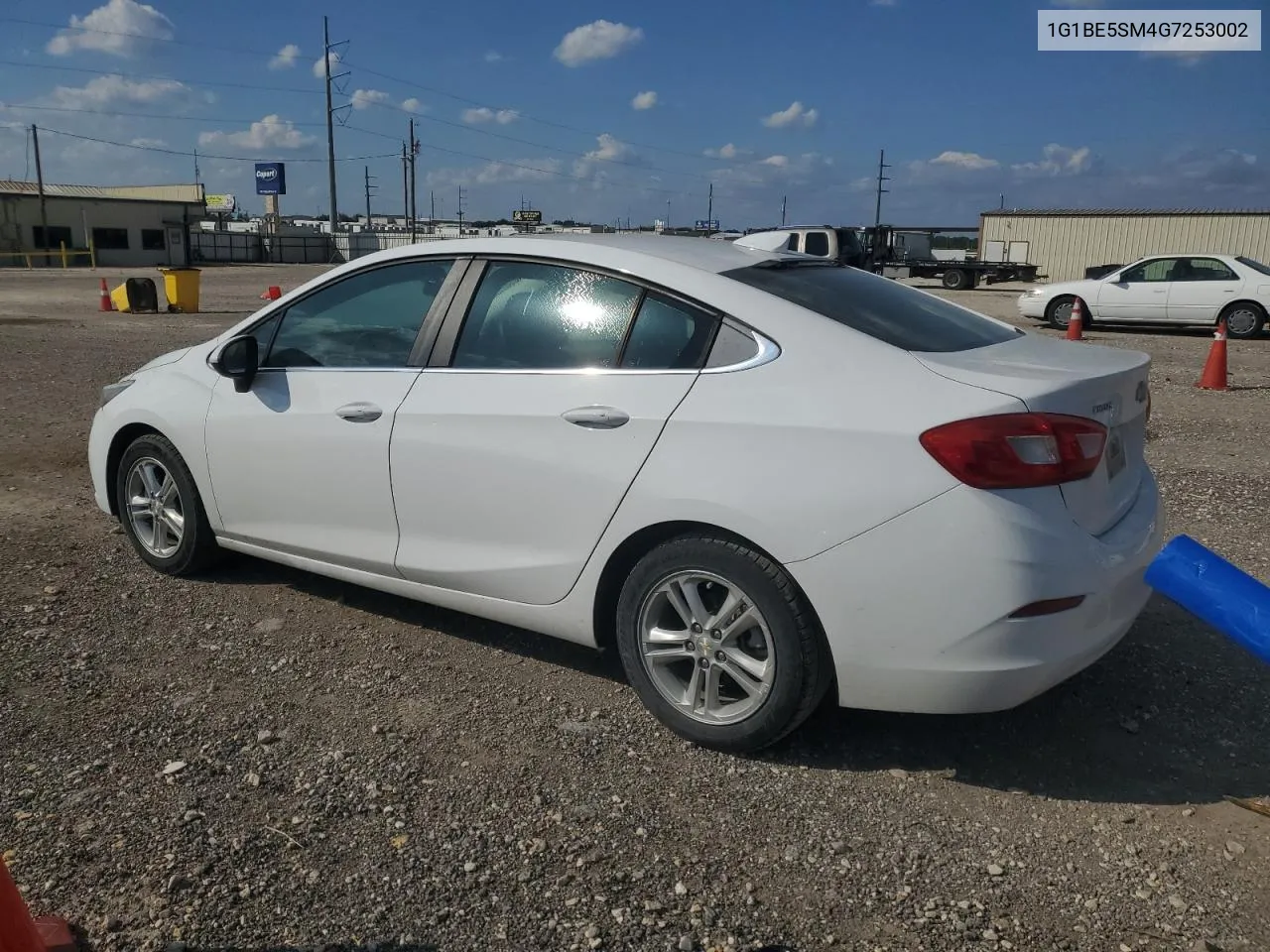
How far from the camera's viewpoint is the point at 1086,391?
2984 millimetres

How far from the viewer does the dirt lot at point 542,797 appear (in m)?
2.53

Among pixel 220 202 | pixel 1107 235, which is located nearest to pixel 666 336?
pixel 1107 235

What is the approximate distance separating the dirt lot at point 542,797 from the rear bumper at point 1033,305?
53.6 feet

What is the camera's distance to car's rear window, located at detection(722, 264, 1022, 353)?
10.8 feet

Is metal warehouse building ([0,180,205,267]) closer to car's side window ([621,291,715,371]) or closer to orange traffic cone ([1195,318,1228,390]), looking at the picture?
orange traffic cone ([1195,318,1228,390])

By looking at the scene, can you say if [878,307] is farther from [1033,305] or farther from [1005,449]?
[1033,305]

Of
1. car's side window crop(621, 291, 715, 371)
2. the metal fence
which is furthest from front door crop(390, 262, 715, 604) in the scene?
the metal fence

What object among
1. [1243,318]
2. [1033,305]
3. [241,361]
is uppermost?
[241,361]

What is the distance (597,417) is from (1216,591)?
71.8 inches

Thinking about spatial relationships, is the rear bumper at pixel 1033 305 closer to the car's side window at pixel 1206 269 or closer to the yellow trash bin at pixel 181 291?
the car's side window at pixel 1206 269

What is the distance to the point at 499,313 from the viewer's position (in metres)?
3.75

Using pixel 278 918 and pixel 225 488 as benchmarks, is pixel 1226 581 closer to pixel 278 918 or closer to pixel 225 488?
pixel 278 918

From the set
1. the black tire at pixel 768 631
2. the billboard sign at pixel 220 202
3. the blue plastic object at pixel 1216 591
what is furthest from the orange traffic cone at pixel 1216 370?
the billboard sign at pixel 220 202

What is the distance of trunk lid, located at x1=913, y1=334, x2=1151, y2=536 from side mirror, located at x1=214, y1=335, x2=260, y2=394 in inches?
108
